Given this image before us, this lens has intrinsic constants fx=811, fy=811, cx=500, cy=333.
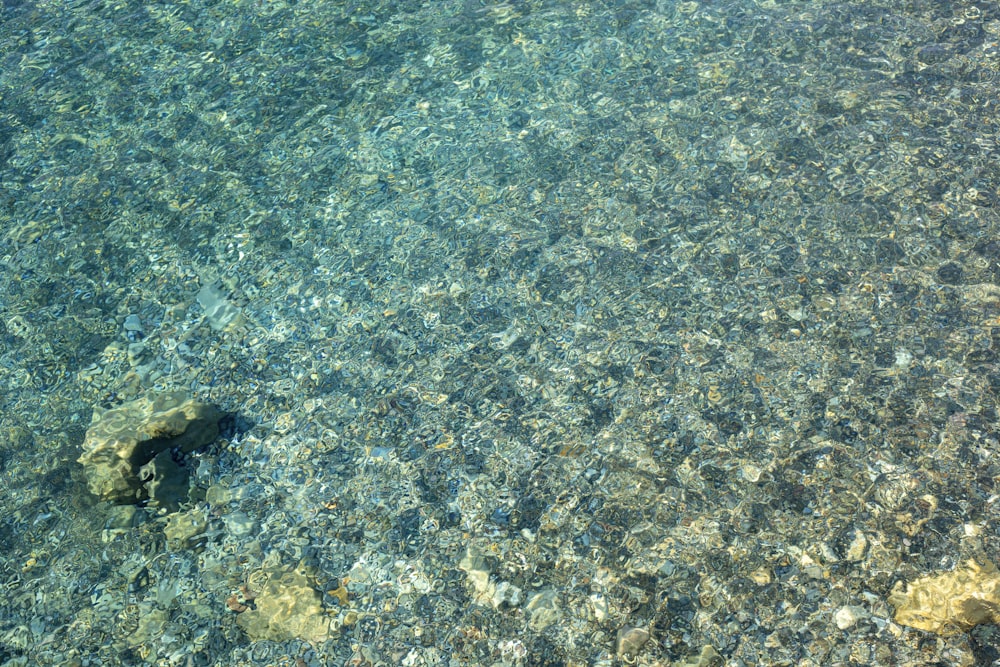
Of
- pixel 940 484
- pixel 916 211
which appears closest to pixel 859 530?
pixel 940 484

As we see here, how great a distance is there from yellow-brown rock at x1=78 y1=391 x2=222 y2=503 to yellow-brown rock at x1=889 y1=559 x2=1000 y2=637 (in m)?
2.39

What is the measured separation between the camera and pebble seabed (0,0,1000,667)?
8.36ft

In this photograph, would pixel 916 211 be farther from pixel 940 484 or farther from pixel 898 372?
pixel 940 484

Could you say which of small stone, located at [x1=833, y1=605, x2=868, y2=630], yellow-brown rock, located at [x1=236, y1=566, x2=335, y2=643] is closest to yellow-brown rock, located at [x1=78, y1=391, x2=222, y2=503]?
yellow-brown rock, located at [x1=236, y1=566, x2=335, y2=643]

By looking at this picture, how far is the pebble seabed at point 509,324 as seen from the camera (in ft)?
8.36

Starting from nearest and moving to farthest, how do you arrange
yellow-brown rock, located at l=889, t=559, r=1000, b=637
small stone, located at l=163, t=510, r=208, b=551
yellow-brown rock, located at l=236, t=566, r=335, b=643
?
yellow-brown rock, located at l=889, t=559, r=1000, b=637, yellow-brown rock, located at l=236, t=566, r=335, b=643, small stone, located at l=163, t=510, r=208, b=551

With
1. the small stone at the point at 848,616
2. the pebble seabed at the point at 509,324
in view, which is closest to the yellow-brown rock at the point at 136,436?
the pebble seabed at the point at 509,324

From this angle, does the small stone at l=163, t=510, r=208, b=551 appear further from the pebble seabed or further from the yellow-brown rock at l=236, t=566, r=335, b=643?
the yellow-brown rock at l=236, t=566, r=335, b=643

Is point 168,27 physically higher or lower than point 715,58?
higher

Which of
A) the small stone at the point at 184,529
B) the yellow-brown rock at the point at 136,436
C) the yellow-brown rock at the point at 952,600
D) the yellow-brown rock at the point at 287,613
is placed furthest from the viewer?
the yellow-brown rock at the point at 136,436

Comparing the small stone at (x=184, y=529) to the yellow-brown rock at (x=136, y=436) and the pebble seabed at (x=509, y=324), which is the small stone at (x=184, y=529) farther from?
the yellow-brown rock at (x=136, y=436)

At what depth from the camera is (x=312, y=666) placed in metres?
2.45

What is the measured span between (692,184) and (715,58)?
91 cm

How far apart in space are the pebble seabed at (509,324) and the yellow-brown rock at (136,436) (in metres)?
0.06
